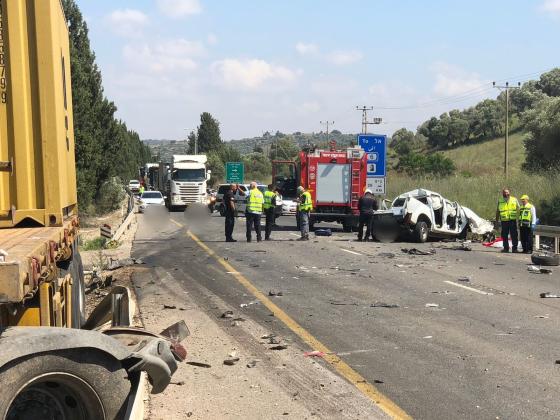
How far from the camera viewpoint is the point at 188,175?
46594mm

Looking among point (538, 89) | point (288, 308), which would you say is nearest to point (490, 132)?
point (538, 89)

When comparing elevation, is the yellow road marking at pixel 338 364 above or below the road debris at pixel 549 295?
above

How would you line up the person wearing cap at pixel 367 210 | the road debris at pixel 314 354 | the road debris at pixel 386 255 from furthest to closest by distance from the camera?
1. the person wearing cap at pixel 367 210
2. the road debris at pixel 386 255
3. the road debris at pixel 314 354

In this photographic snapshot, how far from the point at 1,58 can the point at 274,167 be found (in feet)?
82.1

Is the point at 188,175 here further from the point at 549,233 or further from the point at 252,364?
the point at 252,364

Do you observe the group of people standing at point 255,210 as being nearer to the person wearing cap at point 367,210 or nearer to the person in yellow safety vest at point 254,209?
the person in yellow safety vest at point 254,209

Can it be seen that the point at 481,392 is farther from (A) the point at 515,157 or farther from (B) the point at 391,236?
(A) the point at 515,157

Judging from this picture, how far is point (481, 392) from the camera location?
20.9 ft

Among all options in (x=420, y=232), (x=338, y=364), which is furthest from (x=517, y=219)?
(x=338, y=364)

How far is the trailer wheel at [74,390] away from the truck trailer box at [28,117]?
1668 mm

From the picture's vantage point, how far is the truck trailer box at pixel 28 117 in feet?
17.3

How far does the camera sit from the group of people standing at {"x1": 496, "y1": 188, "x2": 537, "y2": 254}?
19578 millimetres

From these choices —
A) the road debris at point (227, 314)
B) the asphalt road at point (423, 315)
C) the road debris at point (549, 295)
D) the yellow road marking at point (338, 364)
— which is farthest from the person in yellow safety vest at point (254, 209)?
the road debris at point (227, 314)

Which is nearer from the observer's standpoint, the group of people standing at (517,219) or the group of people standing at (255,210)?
the group of people standing at (517,219)
